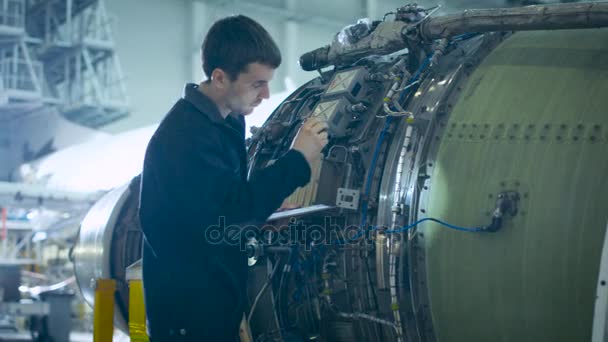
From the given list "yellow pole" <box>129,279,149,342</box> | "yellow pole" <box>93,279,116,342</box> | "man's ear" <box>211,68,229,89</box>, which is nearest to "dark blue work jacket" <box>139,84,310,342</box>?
"man's ear" <box>211,68,229,89</box>

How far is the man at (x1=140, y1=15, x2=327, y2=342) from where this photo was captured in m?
2.59

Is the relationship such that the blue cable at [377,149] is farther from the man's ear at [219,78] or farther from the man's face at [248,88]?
the man's ear at [219,78]

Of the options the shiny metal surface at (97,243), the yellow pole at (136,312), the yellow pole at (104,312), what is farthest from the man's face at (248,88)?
the shiny metal surface at (97,243)

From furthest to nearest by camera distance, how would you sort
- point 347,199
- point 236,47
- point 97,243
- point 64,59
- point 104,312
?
1. point 64,59
2. point 97,243
3. point 104,312
4. point 347,199
5. point 236,47

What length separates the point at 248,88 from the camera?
8.96ft

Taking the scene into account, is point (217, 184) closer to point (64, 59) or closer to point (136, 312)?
point (136, 312)

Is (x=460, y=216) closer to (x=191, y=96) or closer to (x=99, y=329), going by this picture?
(x=191, y=96)

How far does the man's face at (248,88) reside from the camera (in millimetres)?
2707

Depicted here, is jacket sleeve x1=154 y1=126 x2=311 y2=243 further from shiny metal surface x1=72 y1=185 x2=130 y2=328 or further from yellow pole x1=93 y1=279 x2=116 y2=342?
shiny metal surface x1=72 y1=185 x2=130 y2=328

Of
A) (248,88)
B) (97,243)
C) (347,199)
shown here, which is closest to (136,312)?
(97,243)

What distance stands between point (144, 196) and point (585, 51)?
2.01m

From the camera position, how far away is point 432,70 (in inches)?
150

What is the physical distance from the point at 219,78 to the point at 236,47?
13cm

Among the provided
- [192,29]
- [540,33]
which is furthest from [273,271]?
[192,29]
